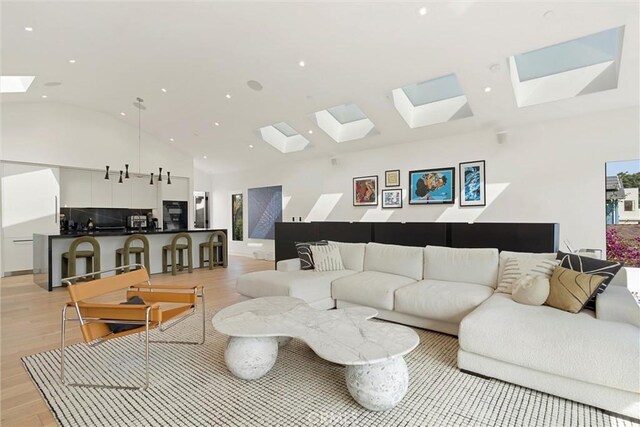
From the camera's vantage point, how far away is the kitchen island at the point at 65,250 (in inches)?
203

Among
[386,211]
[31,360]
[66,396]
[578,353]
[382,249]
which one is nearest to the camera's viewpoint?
[578,353]

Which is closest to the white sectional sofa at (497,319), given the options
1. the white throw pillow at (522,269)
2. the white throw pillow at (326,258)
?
the white throw pillow at (522,269)

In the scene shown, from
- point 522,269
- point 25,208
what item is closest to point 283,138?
point 25,208

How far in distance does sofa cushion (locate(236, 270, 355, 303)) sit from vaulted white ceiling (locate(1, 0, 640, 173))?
2868 mm

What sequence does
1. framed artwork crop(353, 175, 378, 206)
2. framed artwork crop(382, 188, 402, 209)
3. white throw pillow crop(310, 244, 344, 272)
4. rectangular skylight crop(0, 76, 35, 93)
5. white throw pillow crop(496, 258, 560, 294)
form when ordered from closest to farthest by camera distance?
1. white throw pillow crop(496, 258, 560, 294)
2. white throw pillow crop(310, 244, 344, 272)
3. rectangular skylight crop(0, 76, 35, 93)
4. framed artwork crop(382, 188, 402, 209)
5. framed artwork crop(353, 175, 378, 206)

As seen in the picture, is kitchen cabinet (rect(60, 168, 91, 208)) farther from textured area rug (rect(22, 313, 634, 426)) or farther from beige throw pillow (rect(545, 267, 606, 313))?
beige throw pillow (rect(545, 267, 606, 313))

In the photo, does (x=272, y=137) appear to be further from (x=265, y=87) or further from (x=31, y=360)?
(x=31, y=360)

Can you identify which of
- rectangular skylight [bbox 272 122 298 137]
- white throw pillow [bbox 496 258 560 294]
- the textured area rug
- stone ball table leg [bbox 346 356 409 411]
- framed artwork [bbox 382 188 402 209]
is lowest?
the textured area rug

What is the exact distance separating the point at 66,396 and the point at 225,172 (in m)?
8.87

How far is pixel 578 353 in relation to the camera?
6.31ft

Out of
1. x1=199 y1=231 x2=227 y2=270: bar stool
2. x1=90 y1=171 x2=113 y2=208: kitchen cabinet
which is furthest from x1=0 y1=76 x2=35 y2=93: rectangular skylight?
x1=199 y1=231 x2=227 y2=270: bar stool

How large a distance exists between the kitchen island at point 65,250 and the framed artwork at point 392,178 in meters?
4.27

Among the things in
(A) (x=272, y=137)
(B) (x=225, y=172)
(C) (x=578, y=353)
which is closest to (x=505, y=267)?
(C) (x=578, y=353)

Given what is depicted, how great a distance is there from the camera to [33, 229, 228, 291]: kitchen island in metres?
5.17
